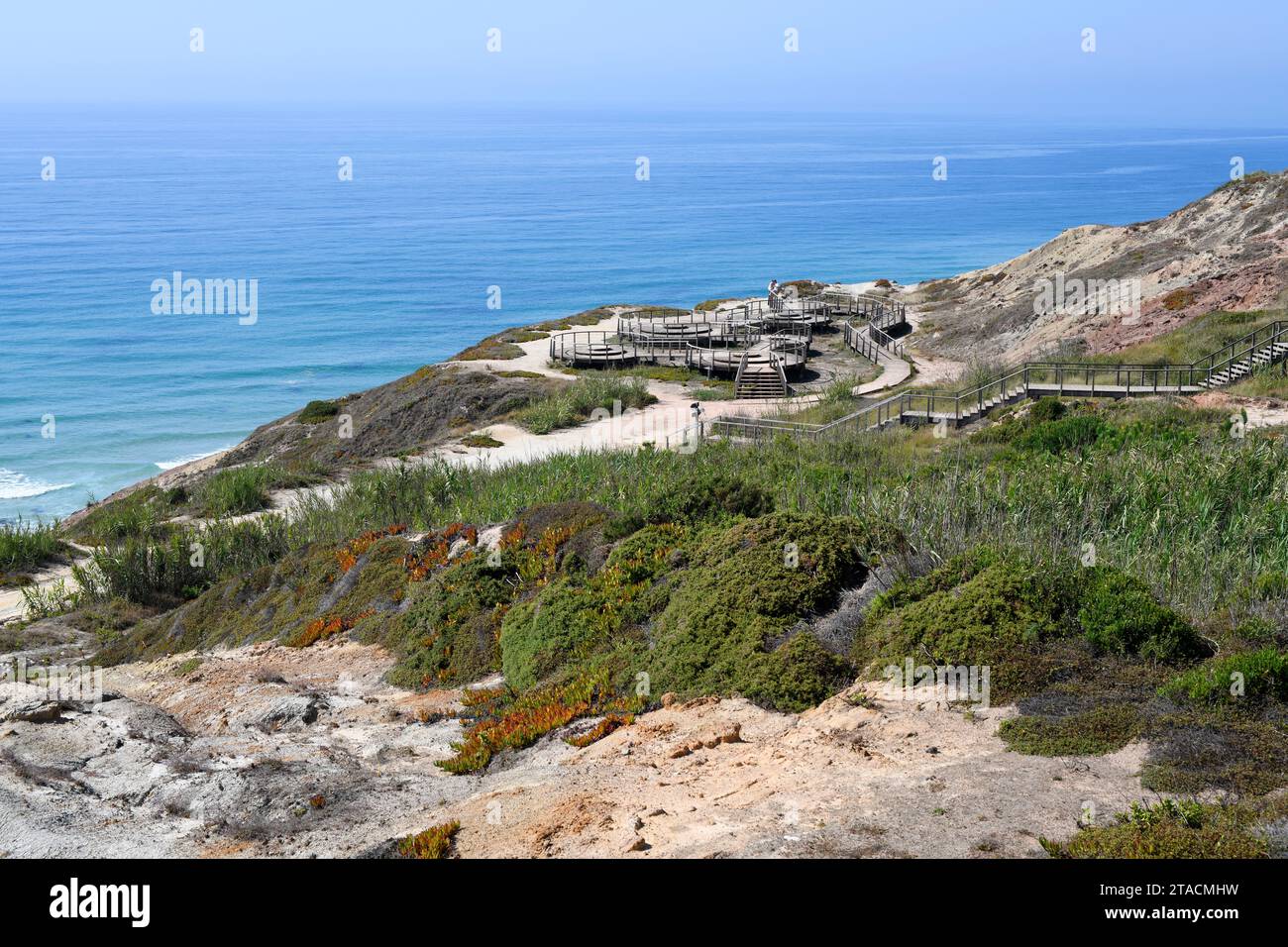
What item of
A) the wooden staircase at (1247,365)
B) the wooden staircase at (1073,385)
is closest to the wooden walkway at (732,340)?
the wooden staircase at (1073,385)

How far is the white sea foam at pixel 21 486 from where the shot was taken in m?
48.0

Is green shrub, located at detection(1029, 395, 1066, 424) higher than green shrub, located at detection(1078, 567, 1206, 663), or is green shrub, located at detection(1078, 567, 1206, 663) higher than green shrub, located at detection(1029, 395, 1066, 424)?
green shrub, located at detection(1078, 567, 1206, 663)

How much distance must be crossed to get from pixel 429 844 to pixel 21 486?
4903cm

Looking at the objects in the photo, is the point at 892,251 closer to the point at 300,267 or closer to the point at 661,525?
the point at 300,267

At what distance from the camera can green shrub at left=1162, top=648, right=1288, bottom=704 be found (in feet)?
30.5

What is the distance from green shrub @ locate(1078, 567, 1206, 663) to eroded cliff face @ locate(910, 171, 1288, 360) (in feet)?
110

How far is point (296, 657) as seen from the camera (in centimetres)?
1552

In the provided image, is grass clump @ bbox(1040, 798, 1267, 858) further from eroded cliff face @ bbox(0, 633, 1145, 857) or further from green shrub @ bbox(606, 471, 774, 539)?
green shrub @ bbox(606, 471, 774, 539)

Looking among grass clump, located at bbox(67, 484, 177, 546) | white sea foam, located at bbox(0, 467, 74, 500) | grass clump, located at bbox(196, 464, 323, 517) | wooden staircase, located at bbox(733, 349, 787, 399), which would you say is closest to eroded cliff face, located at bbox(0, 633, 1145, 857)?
grass clump, located at bbox(67, 484, 177, 546)

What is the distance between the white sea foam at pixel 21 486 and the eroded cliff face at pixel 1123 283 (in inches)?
1643
